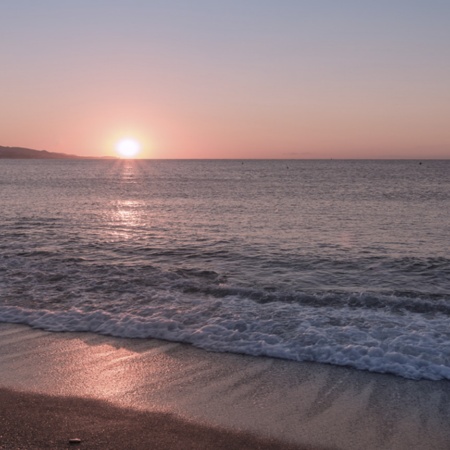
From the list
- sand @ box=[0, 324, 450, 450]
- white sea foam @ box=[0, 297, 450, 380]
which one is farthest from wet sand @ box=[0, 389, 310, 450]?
white sea foam @ box=[0, 297, 450, 380]

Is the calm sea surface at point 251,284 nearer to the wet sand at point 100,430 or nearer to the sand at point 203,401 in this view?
the sand at point 203,401

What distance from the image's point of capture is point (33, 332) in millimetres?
10414

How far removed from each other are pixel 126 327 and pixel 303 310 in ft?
13.7

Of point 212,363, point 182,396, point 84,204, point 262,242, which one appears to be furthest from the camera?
point 84,204

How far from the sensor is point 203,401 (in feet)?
23.5

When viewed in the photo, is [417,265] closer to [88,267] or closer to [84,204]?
[88,267]

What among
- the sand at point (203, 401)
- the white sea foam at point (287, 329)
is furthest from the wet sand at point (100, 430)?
the white sea foam at point (287, 329)

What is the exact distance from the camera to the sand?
6105mm

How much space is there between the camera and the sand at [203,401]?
6.11 metres

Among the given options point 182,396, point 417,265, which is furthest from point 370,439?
point 417,265

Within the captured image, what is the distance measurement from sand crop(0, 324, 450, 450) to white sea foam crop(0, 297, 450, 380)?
439mm

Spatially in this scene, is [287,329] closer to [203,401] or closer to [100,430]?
[203,401]

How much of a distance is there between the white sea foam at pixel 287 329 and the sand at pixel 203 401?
439 millimetres

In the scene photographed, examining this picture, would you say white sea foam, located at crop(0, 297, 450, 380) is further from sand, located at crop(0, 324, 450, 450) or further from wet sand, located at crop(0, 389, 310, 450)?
wet sand, located at crop(0, 389, 310, 450)
